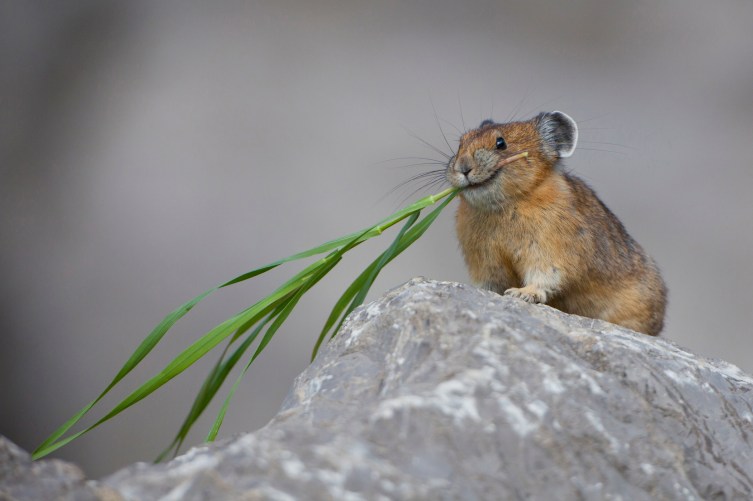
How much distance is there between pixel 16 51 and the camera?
5.17 metres

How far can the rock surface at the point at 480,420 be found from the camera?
149 cm

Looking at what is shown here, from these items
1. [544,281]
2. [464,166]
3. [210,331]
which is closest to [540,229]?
[544,281]

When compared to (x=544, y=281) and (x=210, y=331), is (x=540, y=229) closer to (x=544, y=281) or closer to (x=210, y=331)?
(x=544, y=281)

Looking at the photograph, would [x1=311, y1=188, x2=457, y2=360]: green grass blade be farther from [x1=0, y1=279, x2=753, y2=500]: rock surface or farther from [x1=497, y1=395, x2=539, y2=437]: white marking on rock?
[x1=497, y1=395, x2=539, y2=437]: white marking on rock

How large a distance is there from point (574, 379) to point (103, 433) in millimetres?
3824

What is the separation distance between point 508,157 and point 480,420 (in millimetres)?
1430

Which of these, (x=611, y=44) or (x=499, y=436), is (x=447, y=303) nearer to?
(x=499, y=436)

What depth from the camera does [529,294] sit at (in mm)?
2887

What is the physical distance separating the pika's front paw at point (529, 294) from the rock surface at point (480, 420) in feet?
1.65

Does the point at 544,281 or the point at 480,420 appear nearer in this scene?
the point at 480,420

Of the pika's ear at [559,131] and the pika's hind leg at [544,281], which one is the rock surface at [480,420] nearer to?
the pika's hind leg at [544,281]

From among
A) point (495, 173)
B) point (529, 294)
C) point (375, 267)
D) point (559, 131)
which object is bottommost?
point (529, 294)

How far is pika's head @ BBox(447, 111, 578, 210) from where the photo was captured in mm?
2928

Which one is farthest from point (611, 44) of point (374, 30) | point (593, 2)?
point (374, 30)
